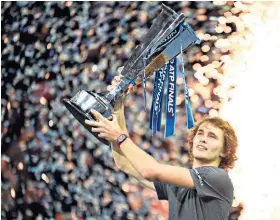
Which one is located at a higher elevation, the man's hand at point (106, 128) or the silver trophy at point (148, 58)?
the silver trophy at point (148, 58)

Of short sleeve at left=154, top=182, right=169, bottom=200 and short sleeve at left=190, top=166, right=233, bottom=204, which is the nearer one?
short sleeve at left=190, top=166, right=233, bottom=204

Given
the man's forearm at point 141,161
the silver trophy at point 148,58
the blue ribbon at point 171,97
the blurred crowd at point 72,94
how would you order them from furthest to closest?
the blurred crowd at point 72,94
the blue ribbon at point 171,97
the silver trophy at point 148,58
the man's forearm at point 141,161

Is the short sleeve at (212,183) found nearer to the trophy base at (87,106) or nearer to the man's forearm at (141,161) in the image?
the man's forearm at (141,161)

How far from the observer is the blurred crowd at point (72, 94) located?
1843 mm

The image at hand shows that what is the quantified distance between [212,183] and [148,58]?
299mm

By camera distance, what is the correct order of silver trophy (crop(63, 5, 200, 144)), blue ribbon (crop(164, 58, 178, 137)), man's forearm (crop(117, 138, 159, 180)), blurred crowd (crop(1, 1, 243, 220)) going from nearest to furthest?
man's forearm (crop(117, 138, 159, 180)) < silver trophy (crop(63, 5, 200, 144)) < blue ribbon (crop(164, 58, 178, 137)) < blurred crowd (crop(1, 1, 243, 220))

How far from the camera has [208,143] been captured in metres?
1.13

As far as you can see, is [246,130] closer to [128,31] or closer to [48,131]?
[128,31]

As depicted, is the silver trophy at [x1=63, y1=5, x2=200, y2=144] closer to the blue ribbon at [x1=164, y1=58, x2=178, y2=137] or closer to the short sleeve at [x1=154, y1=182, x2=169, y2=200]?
the blue ribbon at [x1=164, y1=58, x2=178, y2=137]

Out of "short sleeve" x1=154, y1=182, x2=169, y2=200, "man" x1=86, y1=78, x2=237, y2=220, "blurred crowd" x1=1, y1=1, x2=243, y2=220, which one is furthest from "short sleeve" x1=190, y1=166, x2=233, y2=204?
"blurred crowd" x1=1, y1=1, x2=243, y2=220

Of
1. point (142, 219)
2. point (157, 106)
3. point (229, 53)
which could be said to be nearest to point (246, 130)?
point (229, 53)

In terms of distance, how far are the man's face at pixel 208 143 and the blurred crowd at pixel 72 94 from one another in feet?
2.09

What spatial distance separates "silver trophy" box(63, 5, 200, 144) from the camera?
1.11 metres

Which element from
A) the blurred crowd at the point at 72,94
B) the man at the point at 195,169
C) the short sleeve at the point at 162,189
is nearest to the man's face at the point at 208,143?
the man at the point at 195,169
